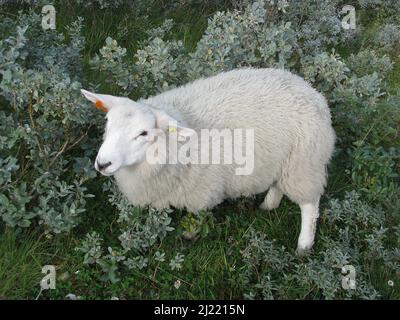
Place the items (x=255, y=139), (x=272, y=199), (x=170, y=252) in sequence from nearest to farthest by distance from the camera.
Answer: (x=255, y=139), (x=170, y=252), (x=272, y=199)

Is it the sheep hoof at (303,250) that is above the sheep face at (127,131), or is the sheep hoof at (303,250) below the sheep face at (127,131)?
below

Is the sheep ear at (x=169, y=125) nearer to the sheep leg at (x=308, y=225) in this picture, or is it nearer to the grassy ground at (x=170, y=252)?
the grassy ground at (x=170, y=252)

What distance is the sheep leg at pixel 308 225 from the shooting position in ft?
12.4

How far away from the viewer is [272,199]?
13.1 feet

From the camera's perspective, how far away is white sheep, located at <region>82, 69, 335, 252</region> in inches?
134

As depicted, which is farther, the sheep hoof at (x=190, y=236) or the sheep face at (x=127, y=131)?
the sheep hoof at (x=190, y=236)

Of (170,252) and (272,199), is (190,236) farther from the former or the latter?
(272,199)

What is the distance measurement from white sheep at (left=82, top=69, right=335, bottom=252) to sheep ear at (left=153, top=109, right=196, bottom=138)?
0.64 feet

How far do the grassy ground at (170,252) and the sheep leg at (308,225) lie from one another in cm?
10

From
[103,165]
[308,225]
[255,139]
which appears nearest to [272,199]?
[308,225]

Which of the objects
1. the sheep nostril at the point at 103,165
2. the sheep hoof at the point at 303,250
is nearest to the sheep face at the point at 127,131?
the sheep nostril at the point at 103,165

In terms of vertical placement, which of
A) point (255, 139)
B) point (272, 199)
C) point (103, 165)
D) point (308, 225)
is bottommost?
point (308, 225)

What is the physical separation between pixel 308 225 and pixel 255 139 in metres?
0.87
